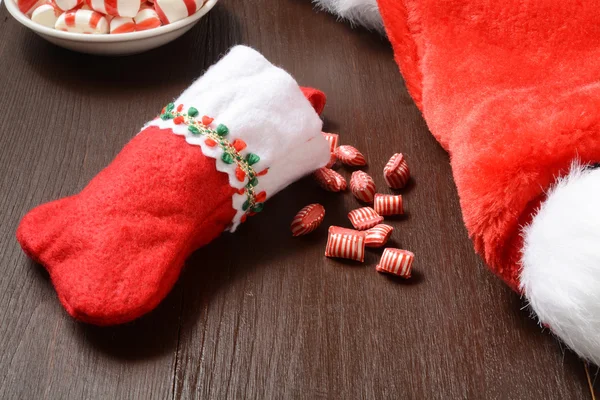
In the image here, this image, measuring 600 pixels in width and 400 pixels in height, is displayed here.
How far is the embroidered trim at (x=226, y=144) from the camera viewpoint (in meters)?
0.67

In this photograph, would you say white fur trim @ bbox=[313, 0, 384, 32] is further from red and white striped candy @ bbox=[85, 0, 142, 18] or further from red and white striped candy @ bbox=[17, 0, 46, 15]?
red and white striped candy @ bbox=[17, 0, 46, 15]

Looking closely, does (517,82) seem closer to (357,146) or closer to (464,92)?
(464,92)

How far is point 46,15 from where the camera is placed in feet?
2.90

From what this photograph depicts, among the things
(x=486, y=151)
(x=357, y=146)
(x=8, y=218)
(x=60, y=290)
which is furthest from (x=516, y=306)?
(x=8, y=218)

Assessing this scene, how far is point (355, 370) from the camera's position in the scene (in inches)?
24.0

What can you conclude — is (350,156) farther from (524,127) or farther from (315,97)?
(524,127)

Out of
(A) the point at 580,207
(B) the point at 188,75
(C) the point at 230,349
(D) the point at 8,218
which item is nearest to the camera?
(A) the point at 580,207

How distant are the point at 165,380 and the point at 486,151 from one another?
379mm

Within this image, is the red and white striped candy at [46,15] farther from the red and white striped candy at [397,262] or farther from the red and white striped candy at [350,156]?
the red and white striped candy at [397,262]

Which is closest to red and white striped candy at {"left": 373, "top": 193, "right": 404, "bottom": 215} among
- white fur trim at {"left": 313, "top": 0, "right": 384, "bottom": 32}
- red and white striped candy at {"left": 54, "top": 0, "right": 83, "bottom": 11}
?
white fur trim at {"left": 313, "top": 0, "right": 384, "bottom": 32}

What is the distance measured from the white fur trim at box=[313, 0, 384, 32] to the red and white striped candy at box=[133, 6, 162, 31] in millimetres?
299

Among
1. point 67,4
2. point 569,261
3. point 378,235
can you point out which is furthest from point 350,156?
point 67,4

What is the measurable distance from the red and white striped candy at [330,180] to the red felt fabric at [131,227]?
133 millimetres

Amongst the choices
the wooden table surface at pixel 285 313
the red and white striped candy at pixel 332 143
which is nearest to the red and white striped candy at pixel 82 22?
the wooden table surface at pixel 285 313
